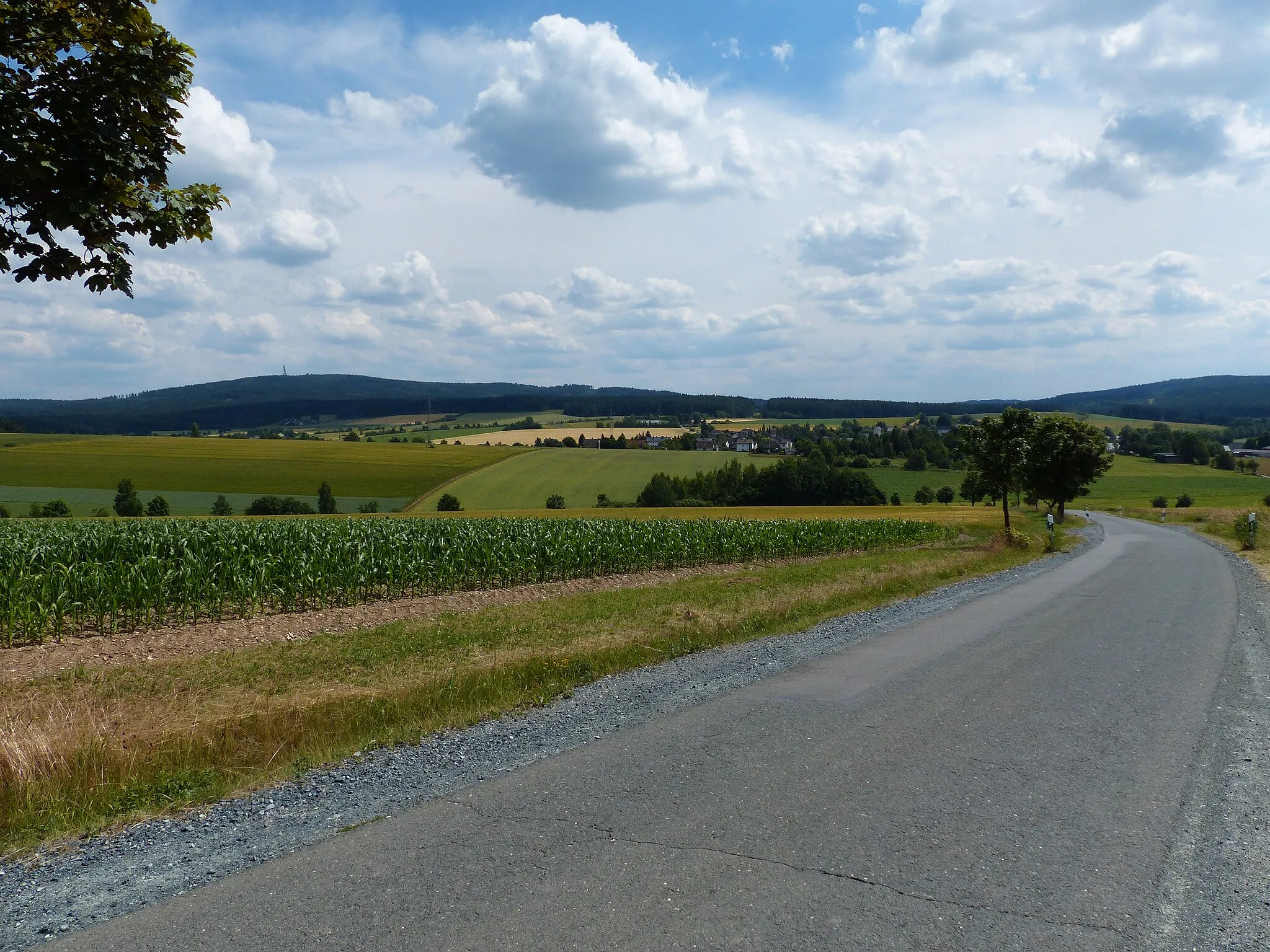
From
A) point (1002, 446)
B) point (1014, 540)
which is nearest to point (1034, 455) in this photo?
point (1002, 446)

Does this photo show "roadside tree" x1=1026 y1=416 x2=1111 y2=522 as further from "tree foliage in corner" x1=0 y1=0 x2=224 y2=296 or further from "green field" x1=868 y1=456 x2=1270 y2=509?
"tree foliage in corner" x1=0 y1=0 x2=224 y2=296

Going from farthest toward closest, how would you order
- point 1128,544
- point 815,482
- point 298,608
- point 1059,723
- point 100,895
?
point 815,482, point 1128,544, point 298,608, point 1059,723, point 100,895

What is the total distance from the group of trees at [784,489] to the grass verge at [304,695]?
188 feet

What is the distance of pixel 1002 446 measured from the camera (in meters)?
39.9

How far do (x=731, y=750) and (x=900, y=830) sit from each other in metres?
1.73

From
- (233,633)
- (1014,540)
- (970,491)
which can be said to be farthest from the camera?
(970,491)

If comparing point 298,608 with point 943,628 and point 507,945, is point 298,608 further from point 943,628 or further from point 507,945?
point 507,945

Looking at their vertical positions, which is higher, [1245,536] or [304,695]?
[304,695]

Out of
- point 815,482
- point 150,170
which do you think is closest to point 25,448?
point 815,482

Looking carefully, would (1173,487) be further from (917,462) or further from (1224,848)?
(1224,848)

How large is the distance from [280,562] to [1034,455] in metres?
41.1

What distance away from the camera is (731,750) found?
6.31 meters

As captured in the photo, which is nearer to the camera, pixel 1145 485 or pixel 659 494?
pixel 659 494

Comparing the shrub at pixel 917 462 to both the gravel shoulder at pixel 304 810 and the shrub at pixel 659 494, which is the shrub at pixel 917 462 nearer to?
the shrub at pixel 659 494
